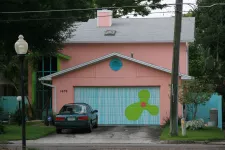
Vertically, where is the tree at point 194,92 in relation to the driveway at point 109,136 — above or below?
above

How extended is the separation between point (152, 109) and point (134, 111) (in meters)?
1.06

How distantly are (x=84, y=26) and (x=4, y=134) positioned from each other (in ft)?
45.1

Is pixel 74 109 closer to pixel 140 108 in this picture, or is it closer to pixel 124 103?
pixel 124 103

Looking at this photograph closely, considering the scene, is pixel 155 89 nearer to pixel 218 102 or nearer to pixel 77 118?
pixel 218 102

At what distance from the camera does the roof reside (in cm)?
3032

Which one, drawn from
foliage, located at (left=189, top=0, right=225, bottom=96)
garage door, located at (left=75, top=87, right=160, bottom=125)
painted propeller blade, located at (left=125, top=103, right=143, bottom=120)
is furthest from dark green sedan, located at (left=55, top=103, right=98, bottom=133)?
foliage, located at (left=189, top=0, right=225, bottom=96)

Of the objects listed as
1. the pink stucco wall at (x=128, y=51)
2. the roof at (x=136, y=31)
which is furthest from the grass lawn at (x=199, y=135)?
the roof at (x=136, y=31)

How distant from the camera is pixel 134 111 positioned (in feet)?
88.9

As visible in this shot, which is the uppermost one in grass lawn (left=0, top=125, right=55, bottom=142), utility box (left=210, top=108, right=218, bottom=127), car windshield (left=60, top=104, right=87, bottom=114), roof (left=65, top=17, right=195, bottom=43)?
roof (left=65, top=17, right=195, bottom=43)

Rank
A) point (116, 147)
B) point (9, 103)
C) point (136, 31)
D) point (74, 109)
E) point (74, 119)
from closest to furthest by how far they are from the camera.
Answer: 1. point (116, 147)
2. point (74, 119)
3. point (74, 109)
4. point (9, 103)
5. point (136, 31)

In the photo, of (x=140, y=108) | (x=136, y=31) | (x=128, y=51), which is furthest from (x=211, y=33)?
(x=140, y=108)

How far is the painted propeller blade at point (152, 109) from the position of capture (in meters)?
27.0

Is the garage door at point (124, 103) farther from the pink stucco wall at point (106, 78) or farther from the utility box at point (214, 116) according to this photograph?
the utility box at point (214, 116)

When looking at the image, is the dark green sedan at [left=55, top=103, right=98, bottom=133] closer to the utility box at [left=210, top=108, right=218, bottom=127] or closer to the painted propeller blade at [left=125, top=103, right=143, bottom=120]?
the painted propeller blade at [left=125, top=103, right=143, bottom=120]
